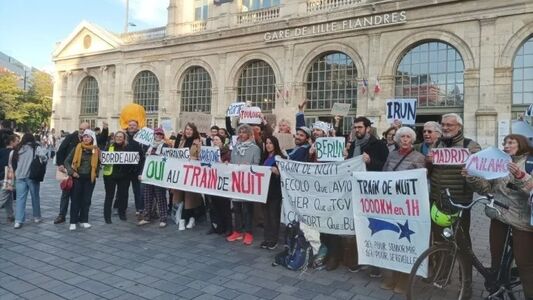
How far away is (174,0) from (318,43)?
13198 mm

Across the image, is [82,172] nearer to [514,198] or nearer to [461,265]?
[461,265]

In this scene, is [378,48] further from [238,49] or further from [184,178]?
[184,178]

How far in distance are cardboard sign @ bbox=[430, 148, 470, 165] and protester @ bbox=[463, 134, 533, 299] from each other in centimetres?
31

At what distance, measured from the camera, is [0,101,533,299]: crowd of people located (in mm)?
4316

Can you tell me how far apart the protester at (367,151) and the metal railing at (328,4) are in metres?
17.6

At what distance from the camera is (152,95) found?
1204 inches

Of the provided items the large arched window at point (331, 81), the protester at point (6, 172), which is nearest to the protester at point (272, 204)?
the protester at point (6, 172)

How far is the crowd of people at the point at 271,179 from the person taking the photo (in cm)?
432

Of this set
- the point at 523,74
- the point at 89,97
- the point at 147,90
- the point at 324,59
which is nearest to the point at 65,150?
the point at 324,59

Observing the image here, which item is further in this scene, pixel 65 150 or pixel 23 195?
pixel 65 150

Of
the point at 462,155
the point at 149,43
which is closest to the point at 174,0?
the point at 149,43

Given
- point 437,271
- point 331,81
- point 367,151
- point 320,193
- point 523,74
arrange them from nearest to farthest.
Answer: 1. point 437,271
2. point 367,151
3. point 320,193
4. point 523,74
5. point 331,81

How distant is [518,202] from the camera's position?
4.24 meters

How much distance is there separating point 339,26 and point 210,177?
54.7ft
